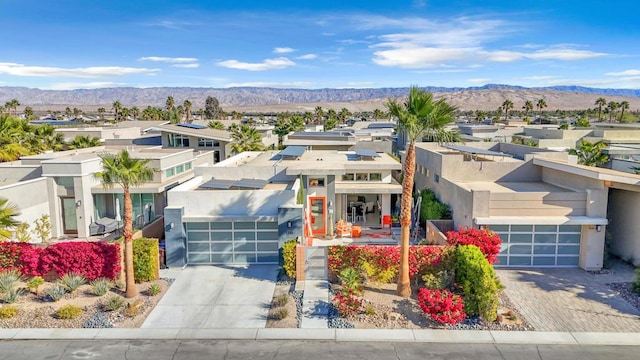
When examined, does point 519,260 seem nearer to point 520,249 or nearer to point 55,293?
point 520,249

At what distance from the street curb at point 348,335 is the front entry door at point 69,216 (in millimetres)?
12795

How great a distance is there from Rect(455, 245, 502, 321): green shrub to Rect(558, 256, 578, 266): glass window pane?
261 inches

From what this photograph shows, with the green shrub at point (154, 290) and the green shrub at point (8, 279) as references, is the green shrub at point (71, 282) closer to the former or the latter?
the green shrub at point (8, 279)

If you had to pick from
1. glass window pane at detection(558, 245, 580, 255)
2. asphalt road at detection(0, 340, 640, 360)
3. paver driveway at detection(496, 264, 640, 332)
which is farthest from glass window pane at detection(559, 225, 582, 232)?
asphalt road at detection(0, 340, 640, 360)

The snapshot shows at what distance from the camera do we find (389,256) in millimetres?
17672

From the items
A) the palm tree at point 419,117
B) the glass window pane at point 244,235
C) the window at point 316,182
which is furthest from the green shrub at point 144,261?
the palm tree at point 419,117

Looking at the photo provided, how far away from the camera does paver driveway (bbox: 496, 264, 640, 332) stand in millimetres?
14805

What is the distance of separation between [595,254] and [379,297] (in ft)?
34.8

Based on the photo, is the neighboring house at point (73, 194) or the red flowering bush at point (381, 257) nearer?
the red flowering bush at point (381, 257)

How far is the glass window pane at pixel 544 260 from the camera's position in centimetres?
2034

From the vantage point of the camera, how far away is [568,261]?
20.4m

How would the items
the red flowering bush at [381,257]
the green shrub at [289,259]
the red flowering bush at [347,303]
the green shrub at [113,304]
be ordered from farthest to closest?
1. the green shrub at [289,259]
2. the red flowering bush at [381,257]
3. the green shrub at [113,304]
4. the red flowering bush at [347,303]

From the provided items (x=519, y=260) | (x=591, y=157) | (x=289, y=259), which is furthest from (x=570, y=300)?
(x=591, y=157)

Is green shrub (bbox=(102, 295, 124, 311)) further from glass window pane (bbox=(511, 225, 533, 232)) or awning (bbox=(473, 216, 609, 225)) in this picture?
glass window pane (bbox=(511, 225, 533, 232))
